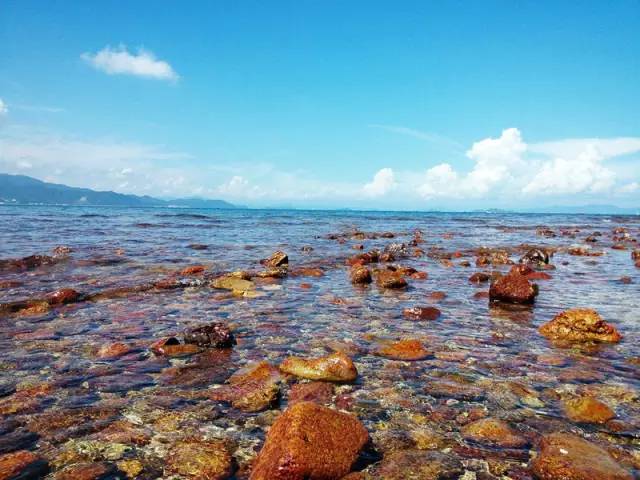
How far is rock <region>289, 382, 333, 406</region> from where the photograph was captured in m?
5.37

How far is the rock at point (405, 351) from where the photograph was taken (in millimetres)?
7020

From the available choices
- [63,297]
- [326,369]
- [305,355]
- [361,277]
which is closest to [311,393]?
[326,369]

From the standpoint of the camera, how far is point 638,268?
60.2ft

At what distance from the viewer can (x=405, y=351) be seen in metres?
7.19

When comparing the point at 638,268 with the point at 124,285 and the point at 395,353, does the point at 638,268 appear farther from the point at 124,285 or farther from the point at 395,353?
the point at 124,285

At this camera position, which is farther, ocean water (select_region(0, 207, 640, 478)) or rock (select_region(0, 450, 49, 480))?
ocean water (select_region(0, 207, 640, 478))

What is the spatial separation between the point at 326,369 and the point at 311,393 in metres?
0.55

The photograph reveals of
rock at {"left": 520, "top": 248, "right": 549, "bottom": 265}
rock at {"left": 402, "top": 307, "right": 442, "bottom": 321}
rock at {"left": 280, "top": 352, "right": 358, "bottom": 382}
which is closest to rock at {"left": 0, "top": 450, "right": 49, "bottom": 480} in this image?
rock at {"left": 280, "top": 352, "right": 358, "bottom": 382}

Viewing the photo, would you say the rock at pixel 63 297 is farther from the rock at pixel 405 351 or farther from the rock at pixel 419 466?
the rock at pixel 419 466

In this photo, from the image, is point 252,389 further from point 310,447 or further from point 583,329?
point 583,329

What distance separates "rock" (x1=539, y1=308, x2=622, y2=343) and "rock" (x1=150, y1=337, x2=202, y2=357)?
6872mm

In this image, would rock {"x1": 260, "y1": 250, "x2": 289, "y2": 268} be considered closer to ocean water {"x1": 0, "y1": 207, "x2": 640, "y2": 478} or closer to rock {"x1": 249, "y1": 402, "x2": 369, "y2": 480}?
ocean water {"x1": 0, "y1": 207, "x2": 640, "y2": 478}

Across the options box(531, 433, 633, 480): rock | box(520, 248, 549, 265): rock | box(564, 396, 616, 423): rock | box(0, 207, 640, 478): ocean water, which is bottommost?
box(0, 207, 640, 478): ocean water

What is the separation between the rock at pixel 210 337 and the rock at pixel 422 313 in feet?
14.1
